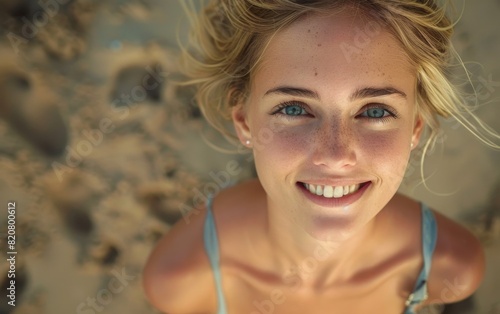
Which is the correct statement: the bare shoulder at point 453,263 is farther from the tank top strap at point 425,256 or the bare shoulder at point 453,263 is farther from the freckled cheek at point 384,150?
the freckled cheek at point 384,150

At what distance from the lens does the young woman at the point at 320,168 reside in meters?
1.30

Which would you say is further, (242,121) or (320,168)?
(242,121)

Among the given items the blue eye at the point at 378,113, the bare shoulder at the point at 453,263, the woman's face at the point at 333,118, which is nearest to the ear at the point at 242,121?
the woman's face at the point at 333,118

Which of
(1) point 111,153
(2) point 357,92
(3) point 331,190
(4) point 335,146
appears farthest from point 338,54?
(1) point 111,153

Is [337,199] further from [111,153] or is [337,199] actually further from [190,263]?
[111,153]

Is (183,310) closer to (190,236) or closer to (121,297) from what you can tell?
(190,236)

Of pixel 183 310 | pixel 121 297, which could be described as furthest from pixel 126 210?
pixel 183 310

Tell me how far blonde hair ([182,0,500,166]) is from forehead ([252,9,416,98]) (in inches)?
1.0

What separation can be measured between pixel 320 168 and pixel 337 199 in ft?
0.37

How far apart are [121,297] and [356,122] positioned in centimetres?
125

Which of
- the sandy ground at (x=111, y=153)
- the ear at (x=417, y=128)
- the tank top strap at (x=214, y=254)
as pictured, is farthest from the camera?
the sandy ground at (x=111, y=153)

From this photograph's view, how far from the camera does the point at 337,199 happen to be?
140 cm

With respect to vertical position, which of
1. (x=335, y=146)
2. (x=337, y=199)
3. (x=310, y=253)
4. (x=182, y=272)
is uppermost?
(x=335, y=146)

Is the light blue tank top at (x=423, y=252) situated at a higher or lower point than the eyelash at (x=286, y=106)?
lower
